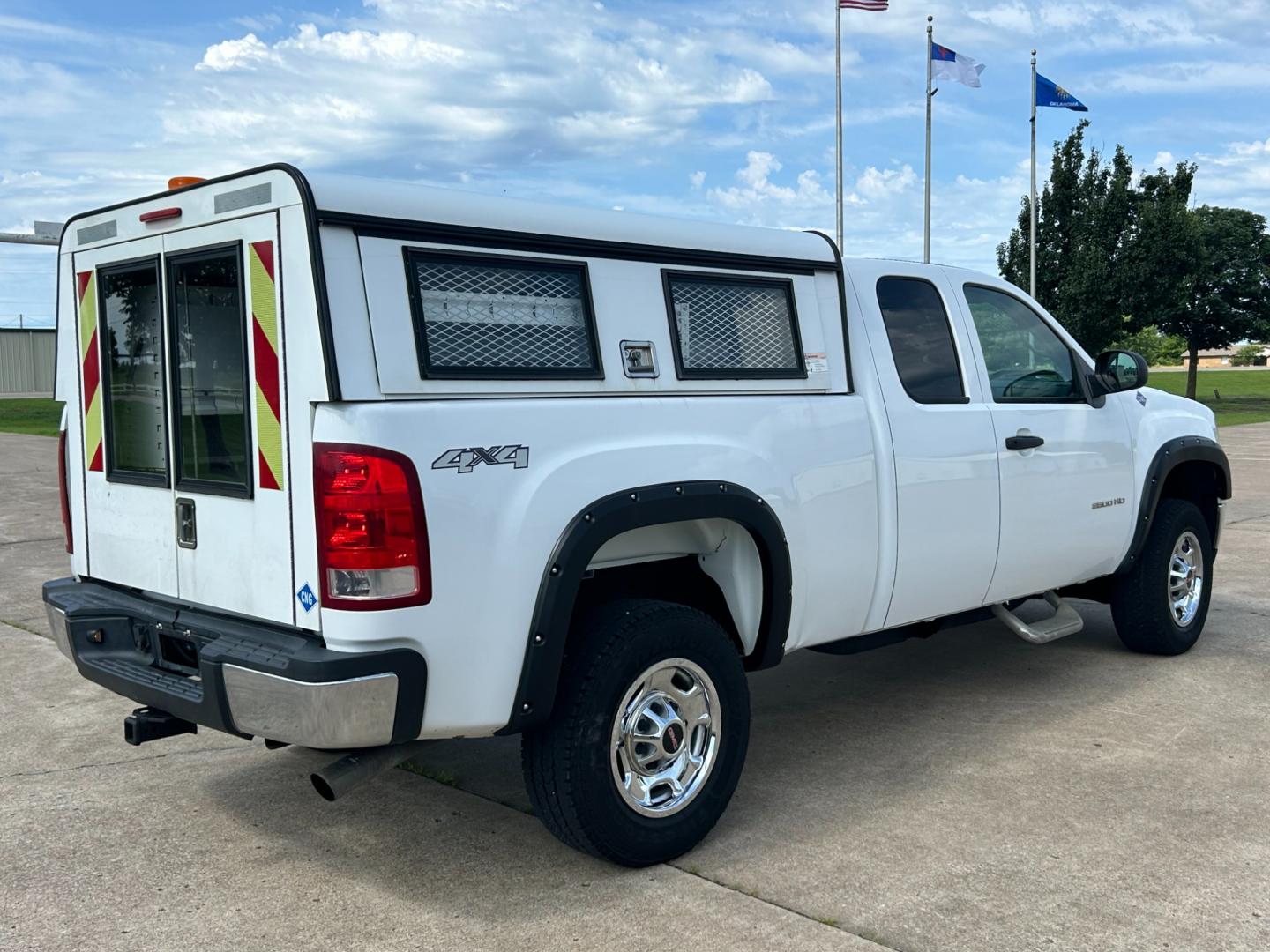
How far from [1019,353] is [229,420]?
3484mm

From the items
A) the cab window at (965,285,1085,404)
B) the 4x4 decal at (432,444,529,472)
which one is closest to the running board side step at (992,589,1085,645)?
the cab window at (965,285,1085,404)

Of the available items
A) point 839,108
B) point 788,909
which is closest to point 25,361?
point 839,108

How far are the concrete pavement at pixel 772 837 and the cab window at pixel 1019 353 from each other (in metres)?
1.41

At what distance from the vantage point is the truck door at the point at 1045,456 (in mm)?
5297

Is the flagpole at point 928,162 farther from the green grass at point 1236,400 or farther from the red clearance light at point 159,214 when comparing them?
the red clearance light at point 159,214

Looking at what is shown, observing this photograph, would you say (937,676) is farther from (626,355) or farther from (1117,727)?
(626,355)

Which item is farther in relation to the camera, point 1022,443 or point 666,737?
point 1022,443

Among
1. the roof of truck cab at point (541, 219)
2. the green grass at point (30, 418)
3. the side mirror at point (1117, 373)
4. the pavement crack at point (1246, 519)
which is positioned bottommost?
the pavement crack at point (1246, 519)

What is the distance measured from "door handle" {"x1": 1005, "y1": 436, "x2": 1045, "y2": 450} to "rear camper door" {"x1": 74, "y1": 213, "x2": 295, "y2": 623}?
3.08m

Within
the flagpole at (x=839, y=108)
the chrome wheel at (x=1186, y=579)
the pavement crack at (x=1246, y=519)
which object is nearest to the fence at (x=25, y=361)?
the flagpole at (x=839, y=108)

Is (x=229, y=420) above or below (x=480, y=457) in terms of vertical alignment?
above

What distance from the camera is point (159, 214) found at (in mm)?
3861

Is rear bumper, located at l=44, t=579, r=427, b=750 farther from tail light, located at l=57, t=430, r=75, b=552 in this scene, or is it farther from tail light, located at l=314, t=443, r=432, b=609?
tail light, located at l=57, t=430, r=75, b=552

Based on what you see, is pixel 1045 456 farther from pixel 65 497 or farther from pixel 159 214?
pixel 65 497
